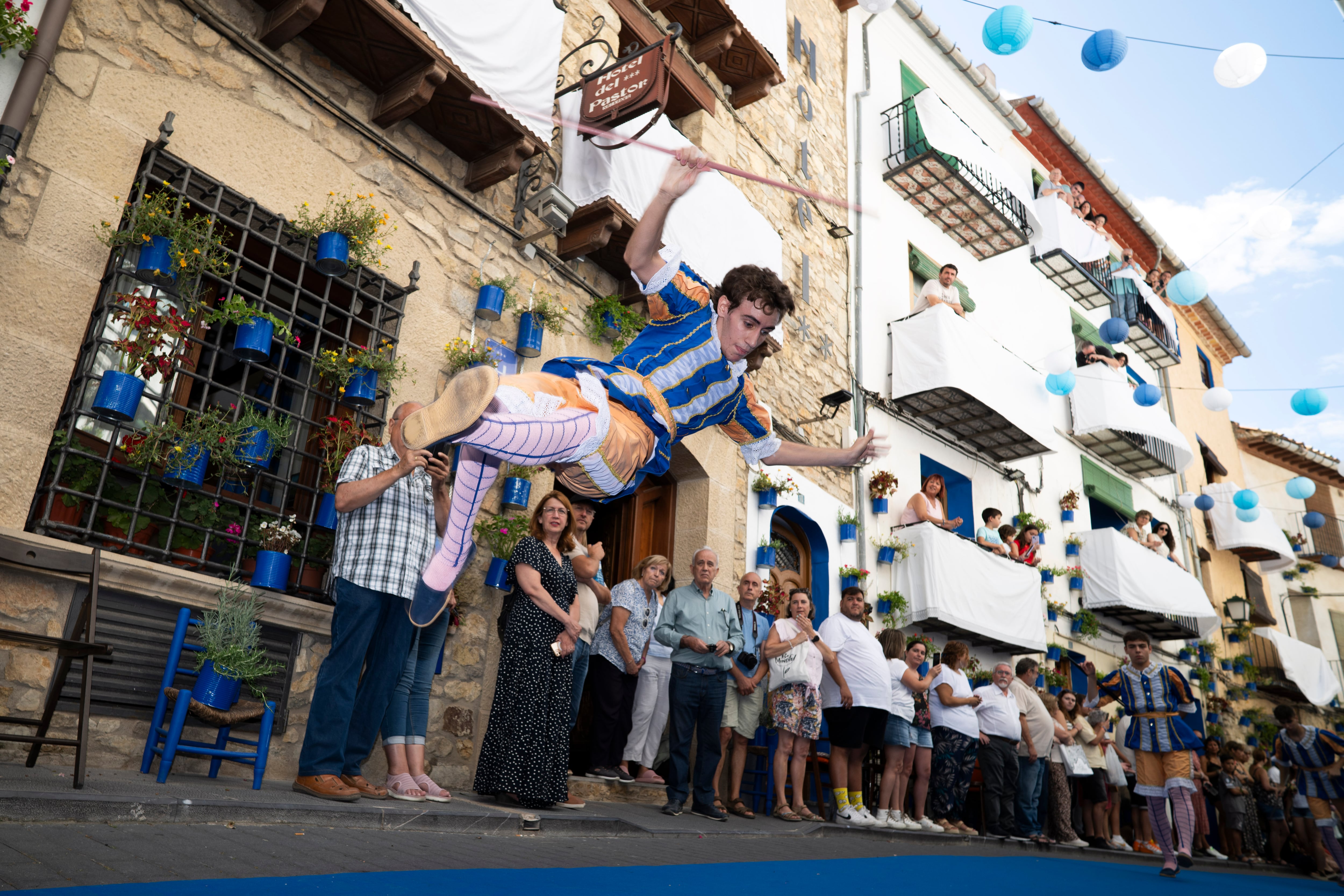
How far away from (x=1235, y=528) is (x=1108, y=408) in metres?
6.59

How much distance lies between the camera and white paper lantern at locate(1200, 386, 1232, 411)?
569 inches

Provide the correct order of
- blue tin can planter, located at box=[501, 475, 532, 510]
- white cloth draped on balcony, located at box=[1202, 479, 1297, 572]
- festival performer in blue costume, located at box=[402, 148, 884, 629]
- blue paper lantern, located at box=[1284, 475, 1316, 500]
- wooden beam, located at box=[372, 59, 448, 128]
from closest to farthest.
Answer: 1. festival performer in blue costume, located at box=[402, 148, 884, 629]
2. wooden beam, located at box=[372, 59, 448, 128]
3. blue tin can planter, located at box=[501, 475, 532, 510]
4. blue paper lantern, located at box=[1284, 475, 1316, 500]
5. white cloth draped on balcony, located at box=[1202, 479, 1297, 572]

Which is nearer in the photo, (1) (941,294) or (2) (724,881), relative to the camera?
(2) (724,881)

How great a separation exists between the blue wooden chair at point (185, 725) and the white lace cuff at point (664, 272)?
2422 mm

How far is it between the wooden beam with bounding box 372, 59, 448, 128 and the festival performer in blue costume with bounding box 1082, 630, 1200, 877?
6.51 meters

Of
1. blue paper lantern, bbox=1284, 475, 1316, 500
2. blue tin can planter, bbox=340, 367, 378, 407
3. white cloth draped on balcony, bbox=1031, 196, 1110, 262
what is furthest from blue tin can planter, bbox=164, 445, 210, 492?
blue paper lantern, bbox=1284, 475, 1316, 500

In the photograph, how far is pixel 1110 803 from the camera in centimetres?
952

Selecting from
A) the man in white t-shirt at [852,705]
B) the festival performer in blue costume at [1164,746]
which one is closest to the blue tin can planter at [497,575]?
the man in white t-shirt at [852,705]

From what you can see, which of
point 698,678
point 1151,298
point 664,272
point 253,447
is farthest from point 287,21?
point 1151,298

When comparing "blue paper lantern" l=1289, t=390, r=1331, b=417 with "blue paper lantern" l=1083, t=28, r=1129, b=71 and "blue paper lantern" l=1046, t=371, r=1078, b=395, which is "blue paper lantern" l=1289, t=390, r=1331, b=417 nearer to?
"blue paper lantern" l=1046, t=371, r=1078, b=395

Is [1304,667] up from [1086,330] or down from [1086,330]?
down

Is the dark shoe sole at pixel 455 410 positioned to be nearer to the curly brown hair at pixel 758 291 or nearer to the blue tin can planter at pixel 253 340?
the curly brown hair at pixel 758 291

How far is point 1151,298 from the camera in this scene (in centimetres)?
1783

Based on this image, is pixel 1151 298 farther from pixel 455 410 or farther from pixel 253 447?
pixel 455 410
